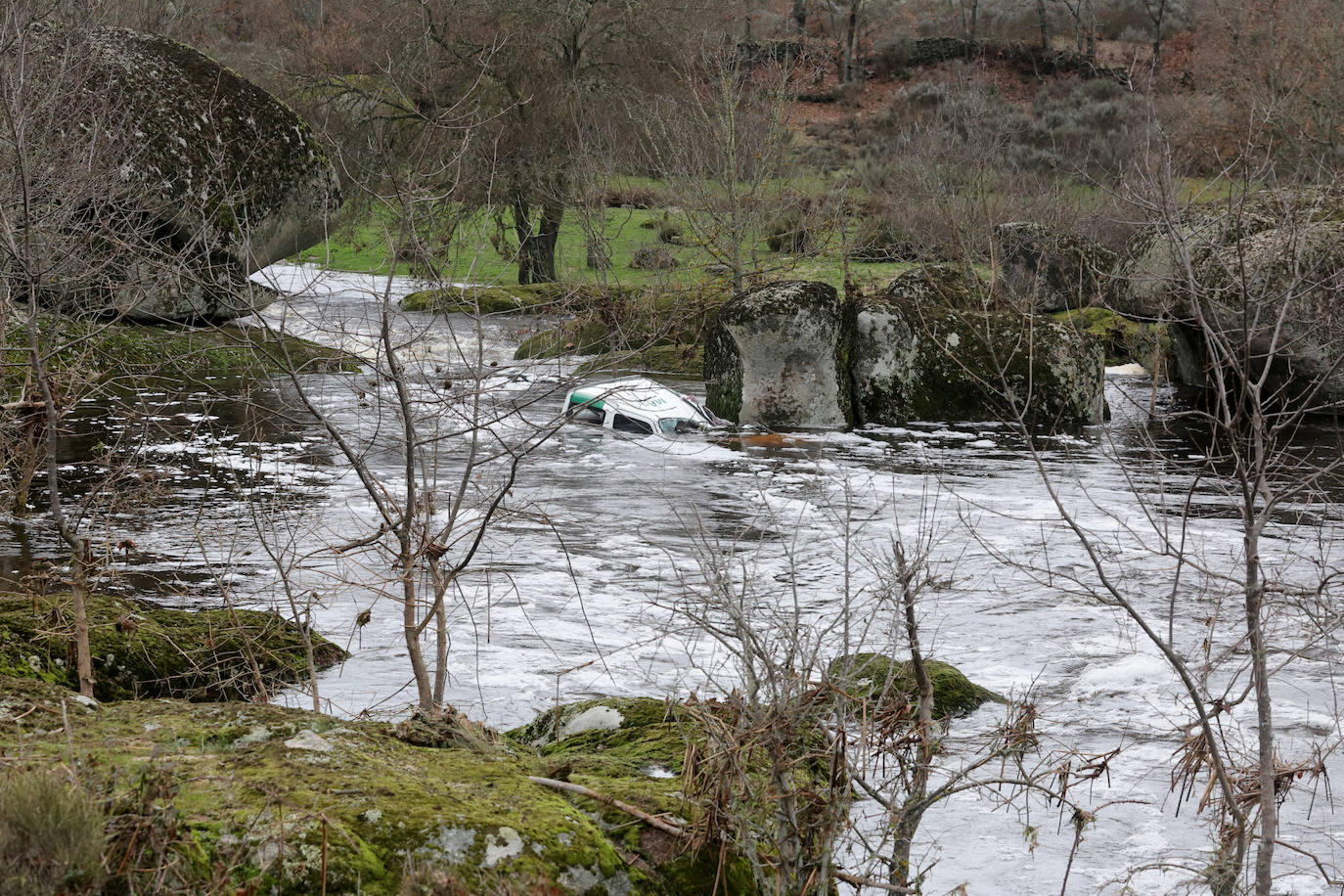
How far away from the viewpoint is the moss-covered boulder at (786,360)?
58.3 feet

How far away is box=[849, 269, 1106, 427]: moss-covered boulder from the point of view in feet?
59.5

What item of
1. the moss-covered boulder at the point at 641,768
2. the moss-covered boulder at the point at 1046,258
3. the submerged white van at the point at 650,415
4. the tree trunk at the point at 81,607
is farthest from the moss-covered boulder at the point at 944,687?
the moss-covered boulder at the point at 1046,258

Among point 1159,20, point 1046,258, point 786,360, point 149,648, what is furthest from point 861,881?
point 1159,20

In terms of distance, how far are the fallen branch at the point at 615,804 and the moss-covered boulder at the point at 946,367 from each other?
15.2 m

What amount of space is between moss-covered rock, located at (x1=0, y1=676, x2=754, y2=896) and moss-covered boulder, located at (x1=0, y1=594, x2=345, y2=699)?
6.86ft

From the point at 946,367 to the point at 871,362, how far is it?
1.12 metres

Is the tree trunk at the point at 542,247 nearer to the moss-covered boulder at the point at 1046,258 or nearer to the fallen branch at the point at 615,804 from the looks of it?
the moss-covered boulder at the point at 1046,258

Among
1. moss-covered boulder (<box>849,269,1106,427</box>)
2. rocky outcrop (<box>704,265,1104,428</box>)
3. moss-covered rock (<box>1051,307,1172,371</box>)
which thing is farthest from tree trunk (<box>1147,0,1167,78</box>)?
rocky outcrop (<box>704,265,1104,428</box>)

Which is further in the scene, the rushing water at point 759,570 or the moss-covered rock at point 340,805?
the rushing water at point 759,570

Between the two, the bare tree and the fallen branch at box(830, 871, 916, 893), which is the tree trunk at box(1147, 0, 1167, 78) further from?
the fallen branch at box(830, 871, 916, 893)

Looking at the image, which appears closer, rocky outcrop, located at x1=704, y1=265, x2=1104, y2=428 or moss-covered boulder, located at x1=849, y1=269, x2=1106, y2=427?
rocky outcrop, located at x1=704, y1=265, x2=1104, y2=428

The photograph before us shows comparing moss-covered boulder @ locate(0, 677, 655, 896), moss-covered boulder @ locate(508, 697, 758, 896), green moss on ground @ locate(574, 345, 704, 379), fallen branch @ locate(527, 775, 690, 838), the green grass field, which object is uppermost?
the green grass field

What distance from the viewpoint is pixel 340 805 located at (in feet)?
10.1

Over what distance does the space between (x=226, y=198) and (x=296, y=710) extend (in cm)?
281
